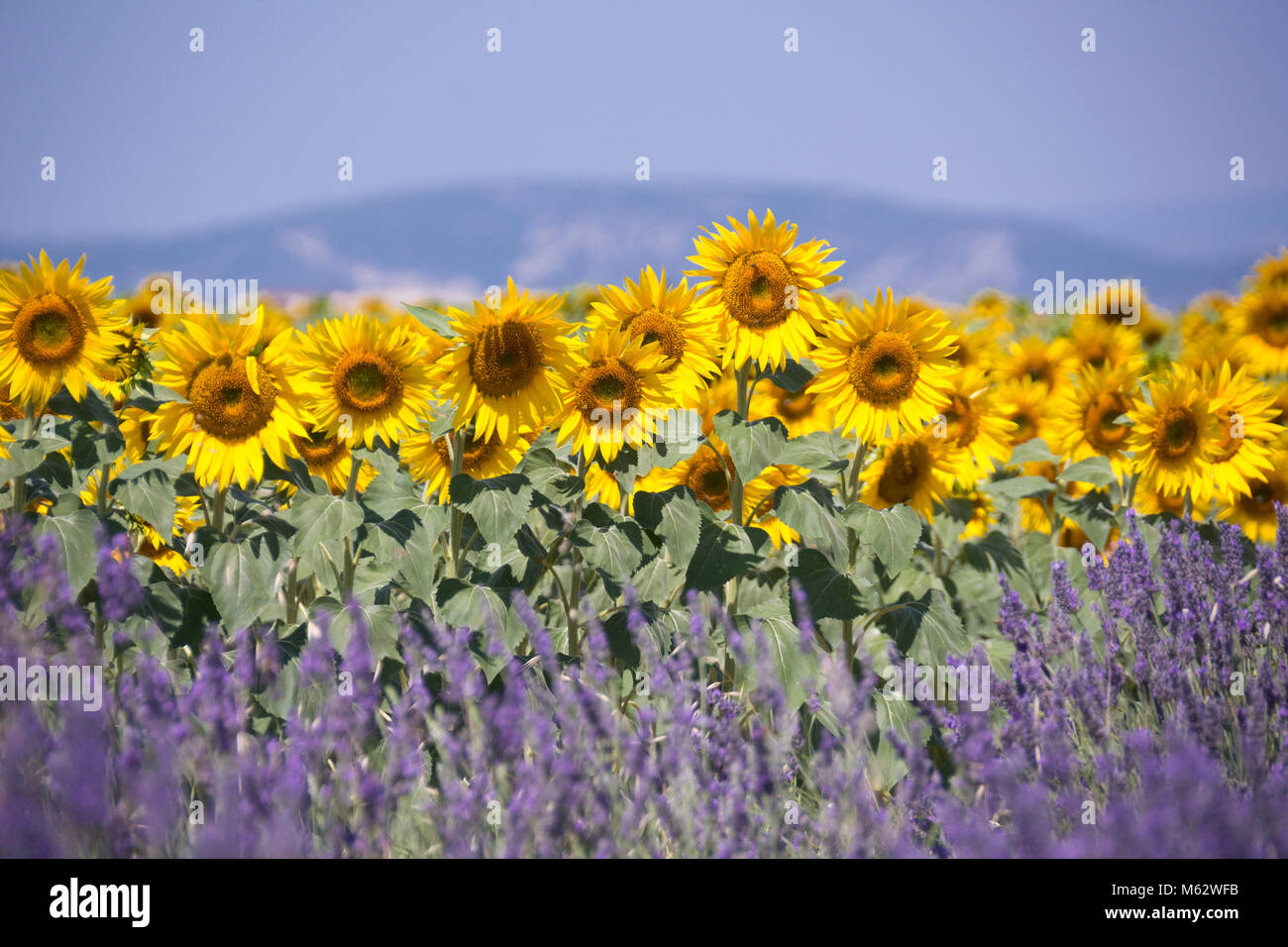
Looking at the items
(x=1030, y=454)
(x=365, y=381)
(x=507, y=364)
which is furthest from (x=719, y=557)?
(x=1030, y=454)

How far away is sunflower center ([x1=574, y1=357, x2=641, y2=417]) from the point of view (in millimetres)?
3617

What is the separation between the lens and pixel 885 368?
392 cm

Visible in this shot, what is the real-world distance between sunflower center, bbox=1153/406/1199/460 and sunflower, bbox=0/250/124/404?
456cm

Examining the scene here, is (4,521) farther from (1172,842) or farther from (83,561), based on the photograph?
(1172,842)

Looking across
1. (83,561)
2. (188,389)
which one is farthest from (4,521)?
(188,389)

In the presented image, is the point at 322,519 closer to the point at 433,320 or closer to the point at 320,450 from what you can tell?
the point at 433,320

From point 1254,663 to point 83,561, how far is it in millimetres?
4280

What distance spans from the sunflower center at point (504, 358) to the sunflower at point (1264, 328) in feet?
17.4

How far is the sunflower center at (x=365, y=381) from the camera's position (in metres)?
3.62

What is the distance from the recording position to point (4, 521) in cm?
354

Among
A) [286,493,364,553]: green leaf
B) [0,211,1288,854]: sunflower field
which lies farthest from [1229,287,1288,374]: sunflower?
[286,493,364,553]: green leaf

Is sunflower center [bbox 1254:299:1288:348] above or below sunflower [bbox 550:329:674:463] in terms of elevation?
above

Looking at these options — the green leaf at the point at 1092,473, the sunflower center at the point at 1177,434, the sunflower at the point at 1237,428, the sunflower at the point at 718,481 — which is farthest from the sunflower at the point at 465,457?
the sunflower at the point at 1237,428

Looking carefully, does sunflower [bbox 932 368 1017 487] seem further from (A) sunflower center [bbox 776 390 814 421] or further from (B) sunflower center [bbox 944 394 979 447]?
(A) sunflower center [bbox 776 390 814 421]
